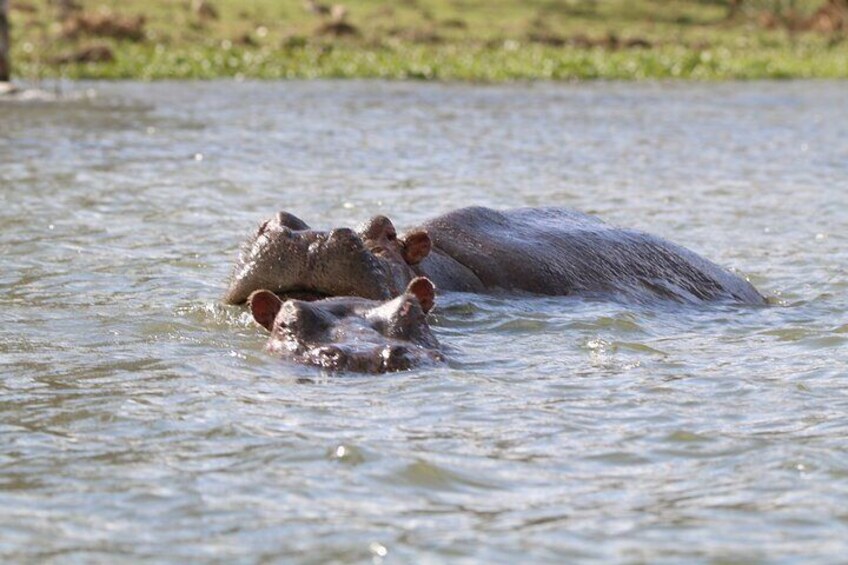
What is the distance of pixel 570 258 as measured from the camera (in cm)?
834

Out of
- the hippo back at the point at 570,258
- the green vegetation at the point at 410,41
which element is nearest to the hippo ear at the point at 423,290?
→ the hippo back at the point at 570,258

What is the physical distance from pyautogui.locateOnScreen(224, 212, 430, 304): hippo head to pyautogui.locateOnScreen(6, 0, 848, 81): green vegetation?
58.4ft

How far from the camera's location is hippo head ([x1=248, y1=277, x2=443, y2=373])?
6141 mm


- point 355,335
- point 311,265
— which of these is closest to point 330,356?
point 355,335

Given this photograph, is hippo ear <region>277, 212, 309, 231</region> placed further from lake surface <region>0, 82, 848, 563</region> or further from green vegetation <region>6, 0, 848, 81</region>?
green vegetation <region>6, 0, 848, 81</region>

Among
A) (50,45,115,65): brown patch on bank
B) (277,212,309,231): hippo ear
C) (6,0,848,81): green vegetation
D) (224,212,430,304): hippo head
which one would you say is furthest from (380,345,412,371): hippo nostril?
(50,45,115,65): brown patch on bank

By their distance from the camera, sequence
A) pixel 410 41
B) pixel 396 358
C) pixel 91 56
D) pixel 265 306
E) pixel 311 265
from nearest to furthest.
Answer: pixel 396 358 → pixel 265 306 → pixel 311 265 → pixel 91 56 → pixel 410 41

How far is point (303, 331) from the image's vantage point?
6340mm

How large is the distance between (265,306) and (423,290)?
2.11ft

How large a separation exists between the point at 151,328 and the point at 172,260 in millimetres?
2402

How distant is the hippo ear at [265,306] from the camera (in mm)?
6660

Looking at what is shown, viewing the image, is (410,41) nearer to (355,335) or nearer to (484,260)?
(484,260)

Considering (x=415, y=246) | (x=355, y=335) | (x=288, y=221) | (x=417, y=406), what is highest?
(x=288, y=221)

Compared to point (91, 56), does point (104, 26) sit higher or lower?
higher
